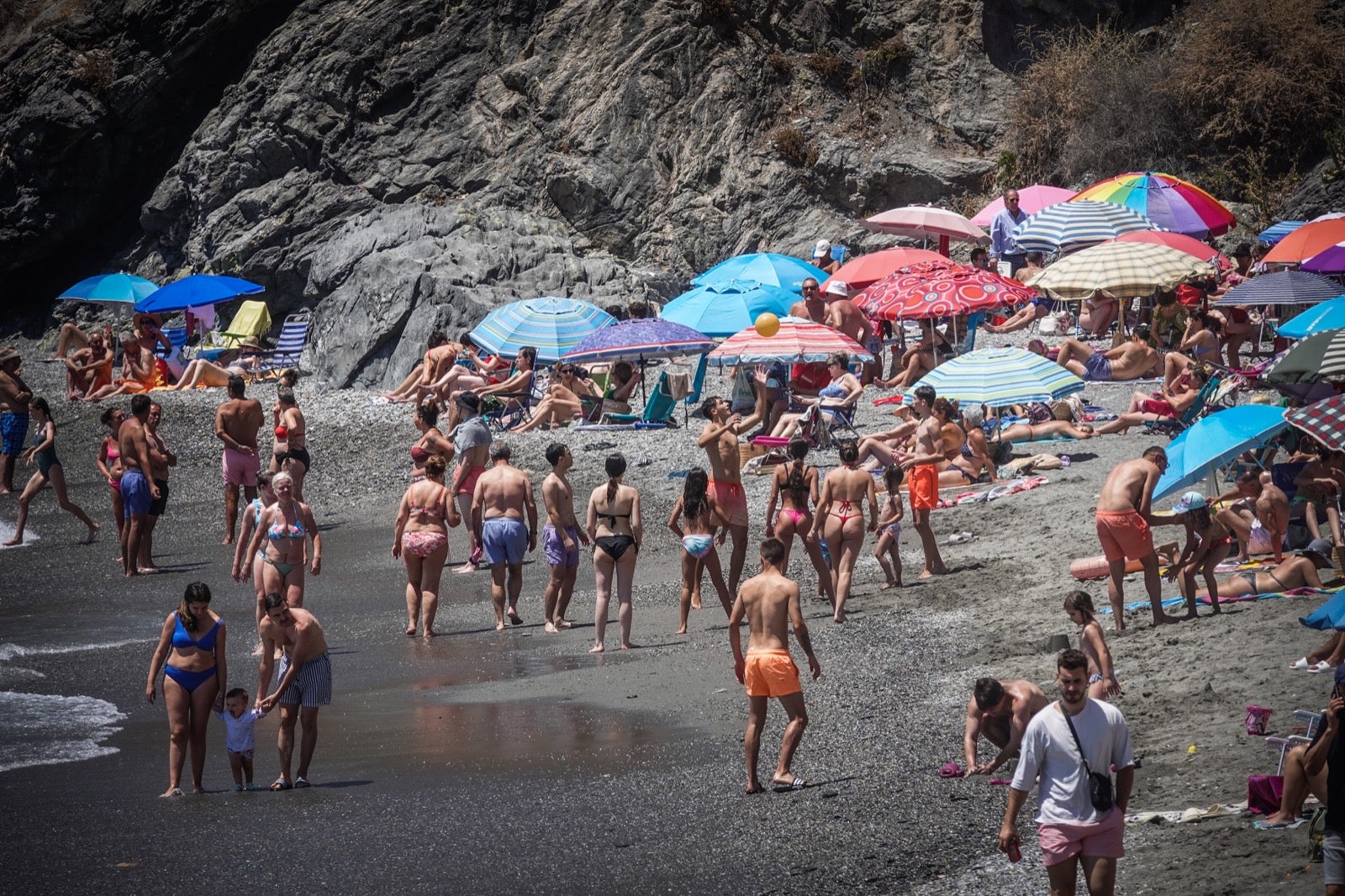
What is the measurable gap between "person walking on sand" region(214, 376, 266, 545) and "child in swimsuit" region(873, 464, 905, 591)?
642cm

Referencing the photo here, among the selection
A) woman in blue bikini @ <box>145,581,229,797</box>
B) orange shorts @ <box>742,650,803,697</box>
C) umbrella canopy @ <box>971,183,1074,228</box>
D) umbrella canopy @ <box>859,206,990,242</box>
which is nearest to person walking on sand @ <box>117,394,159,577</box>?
woman in blue bikini @ <box>145,581,229,797</box>

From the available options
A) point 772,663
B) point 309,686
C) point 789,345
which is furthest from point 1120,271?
point 309,686

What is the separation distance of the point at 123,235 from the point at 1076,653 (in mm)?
32614

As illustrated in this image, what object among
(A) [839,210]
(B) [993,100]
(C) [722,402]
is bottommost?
(C) [722,402]

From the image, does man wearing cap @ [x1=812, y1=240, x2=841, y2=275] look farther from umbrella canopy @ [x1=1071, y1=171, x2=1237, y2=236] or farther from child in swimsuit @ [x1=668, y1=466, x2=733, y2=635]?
child in swimsuit @ [x1=668, y1=466, x2=733, y2=635]

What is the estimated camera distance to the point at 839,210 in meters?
28.8

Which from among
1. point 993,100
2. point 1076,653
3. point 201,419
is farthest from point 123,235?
point 1076,653

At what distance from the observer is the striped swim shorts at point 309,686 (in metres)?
8.07

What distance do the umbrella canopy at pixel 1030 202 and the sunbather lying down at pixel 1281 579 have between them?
1311cm

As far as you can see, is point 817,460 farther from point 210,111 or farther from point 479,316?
point 210,111

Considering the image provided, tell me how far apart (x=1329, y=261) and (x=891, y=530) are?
30.5 ft

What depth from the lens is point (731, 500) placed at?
37.8 ft

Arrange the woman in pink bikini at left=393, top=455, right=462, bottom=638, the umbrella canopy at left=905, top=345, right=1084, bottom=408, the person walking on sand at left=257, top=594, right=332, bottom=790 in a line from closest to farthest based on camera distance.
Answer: the person walking on sand at left=257, top=594, right=332, bottom=790
the woman in pink bikini at left=393, top=455, right=462, bottom=638
the umbrella canopy at left=905, top=345, right=1084, bottom=408

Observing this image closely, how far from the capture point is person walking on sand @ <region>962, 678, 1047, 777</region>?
24.0 ft
